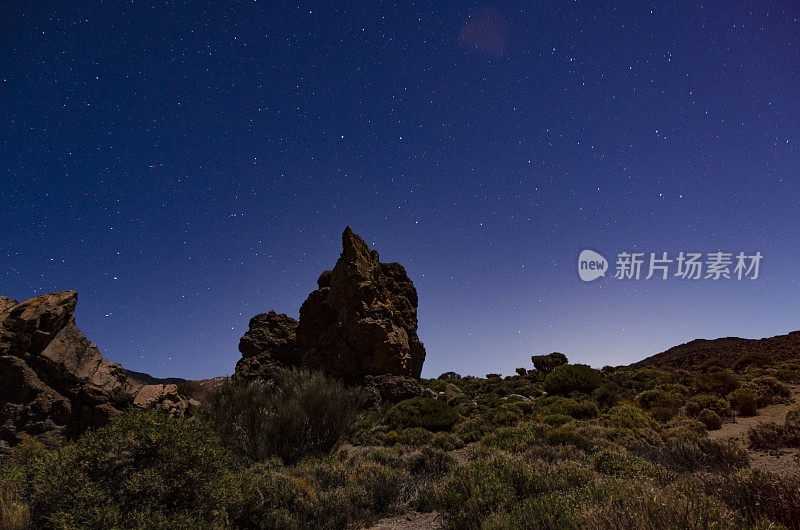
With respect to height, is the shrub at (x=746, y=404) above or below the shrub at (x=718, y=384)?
below

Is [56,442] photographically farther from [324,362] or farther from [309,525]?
[324,362]

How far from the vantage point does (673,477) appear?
5371 millimetres

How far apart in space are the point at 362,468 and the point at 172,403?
20.4 ft

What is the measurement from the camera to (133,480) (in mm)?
3789

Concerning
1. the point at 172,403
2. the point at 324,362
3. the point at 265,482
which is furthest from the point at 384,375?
the point at 265,482

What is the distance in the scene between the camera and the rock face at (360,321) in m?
21.5

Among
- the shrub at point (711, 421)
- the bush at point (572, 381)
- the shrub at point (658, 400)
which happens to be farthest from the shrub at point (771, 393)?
the bush at point (572, 381)

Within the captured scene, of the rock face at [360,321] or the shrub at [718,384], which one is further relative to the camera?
the rock face at [360,321]

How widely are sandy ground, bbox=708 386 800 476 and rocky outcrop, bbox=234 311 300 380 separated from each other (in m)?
22.5

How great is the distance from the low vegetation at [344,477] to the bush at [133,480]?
0.05 ft

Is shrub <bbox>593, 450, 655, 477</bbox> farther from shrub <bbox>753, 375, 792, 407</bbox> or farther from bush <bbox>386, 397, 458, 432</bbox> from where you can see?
shrub <bbox>753, 375, 792, 407</bbox>

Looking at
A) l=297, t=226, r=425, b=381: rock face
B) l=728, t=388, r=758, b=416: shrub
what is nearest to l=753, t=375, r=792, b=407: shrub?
l=728, t=388, r=758, b=416: shrub

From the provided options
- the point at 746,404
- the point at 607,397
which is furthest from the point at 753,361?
the point at 746,404

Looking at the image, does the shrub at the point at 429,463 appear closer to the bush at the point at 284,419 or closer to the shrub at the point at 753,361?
the bush at the point at 284,419
